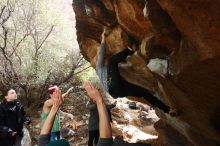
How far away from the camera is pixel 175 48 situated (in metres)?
5.82

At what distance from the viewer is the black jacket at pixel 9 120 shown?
7.41 m

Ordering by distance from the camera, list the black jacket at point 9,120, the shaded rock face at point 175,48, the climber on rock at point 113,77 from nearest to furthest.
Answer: the shaded rock face at point 175,48 < the climber on rock at point 113,77 < the black jacket at point 9,120

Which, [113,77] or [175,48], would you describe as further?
[113,77]

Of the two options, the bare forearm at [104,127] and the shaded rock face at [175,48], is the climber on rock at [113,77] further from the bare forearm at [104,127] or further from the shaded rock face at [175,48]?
the bare forearm at [104,127]

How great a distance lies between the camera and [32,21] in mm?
16609

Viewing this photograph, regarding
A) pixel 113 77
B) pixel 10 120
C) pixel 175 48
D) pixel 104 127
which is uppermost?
pixel 175 48

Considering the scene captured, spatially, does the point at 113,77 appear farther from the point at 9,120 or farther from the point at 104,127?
the point at 104,127

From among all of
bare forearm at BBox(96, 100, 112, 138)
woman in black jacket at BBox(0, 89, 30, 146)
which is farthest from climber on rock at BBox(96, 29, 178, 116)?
bare forearm at BBox(96, 100, 112, 138)

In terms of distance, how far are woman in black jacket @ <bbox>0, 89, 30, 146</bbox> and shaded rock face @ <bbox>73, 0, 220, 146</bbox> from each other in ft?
9.00

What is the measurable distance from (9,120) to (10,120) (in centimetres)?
2

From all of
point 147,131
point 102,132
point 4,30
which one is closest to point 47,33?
point 4,30

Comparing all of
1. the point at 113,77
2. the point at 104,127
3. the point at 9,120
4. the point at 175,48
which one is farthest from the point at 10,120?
the point at 104,127

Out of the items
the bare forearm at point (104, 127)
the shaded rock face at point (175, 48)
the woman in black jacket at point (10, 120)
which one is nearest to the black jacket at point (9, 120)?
the woman in black jacket at point (10, 120)

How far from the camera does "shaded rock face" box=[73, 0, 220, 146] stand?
474cm
